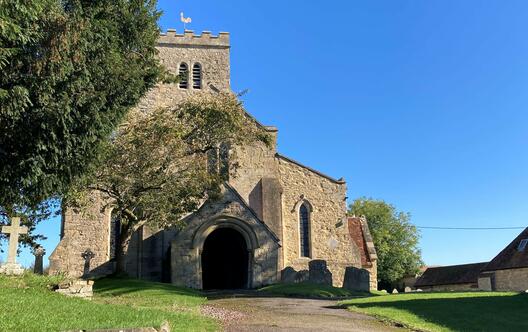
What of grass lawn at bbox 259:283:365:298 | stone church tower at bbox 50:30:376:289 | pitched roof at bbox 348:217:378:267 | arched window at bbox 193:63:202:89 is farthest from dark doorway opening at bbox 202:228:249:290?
arched window at bbox 193:63:202:89

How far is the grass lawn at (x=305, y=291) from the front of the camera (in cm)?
2222

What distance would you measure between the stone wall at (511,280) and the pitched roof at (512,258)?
1.05 ft

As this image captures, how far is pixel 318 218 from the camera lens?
3222 centimetres

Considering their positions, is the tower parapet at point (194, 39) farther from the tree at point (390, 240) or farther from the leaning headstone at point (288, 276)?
the tree at point (390, 240)

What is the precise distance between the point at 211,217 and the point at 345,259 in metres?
9.81

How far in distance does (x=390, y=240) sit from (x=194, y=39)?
37.3 meters

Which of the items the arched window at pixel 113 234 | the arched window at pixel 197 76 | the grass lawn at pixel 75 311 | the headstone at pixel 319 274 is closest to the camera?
the grass lawn at pixel 75 311

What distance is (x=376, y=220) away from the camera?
6469cm

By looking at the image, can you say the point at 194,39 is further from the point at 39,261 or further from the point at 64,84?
the point at 64,84

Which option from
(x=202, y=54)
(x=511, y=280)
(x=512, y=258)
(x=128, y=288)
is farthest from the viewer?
(x=202, y=54)

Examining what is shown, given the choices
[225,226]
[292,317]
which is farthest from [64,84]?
[225,226]

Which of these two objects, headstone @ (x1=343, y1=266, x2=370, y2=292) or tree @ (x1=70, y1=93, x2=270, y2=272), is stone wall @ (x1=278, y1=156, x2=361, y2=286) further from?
tree @ (x1=70, y1=93, x2=270, y2=272)

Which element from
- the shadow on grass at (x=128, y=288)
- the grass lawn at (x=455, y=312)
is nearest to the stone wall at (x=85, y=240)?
the shadow on grass at (x=128, y=288)

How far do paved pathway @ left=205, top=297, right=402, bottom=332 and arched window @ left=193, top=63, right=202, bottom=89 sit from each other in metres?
22.2
